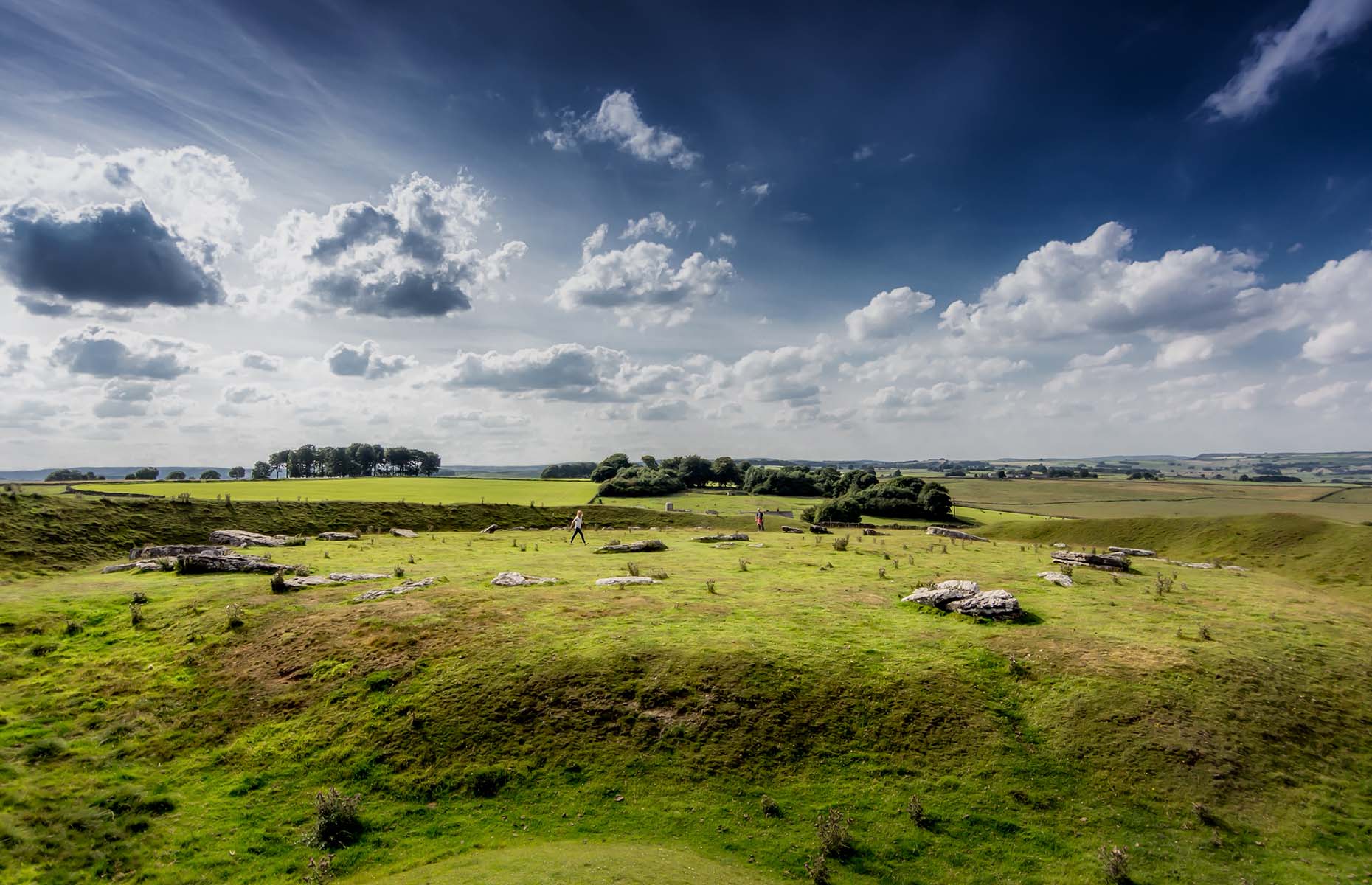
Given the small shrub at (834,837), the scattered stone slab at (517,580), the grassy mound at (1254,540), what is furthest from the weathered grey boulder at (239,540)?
the grassy mound at (1254,540)

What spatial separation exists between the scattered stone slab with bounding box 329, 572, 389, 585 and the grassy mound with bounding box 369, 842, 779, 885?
16.6m

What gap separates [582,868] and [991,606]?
53.7 ft

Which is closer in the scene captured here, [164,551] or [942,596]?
[942,596]

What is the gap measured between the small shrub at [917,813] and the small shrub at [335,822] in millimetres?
11601

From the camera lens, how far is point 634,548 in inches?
1425

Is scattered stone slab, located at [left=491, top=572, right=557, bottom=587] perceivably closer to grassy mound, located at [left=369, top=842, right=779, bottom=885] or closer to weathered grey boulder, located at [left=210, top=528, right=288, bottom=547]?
grassy mound, located at [left=369, top=842, right=779, bottom=885]

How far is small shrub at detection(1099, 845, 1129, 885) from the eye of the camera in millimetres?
10469

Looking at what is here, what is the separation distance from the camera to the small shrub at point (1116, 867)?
10.5m

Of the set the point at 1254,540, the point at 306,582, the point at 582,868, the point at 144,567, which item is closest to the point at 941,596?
the point at 582,868

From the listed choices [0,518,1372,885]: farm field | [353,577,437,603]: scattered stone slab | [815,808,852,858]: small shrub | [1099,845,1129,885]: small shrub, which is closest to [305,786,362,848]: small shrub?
[0,518,1372,885]: farm field

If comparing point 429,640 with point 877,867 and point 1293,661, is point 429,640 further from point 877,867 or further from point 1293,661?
point 1293,661

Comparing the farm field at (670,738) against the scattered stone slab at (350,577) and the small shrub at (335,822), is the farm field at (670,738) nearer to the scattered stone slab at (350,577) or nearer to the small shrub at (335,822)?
the small shrub at (335,822)

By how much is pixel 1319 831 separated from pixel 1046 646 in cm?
647

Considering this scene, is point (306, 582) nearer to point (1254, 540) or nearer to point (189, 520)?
point (189, 520)
